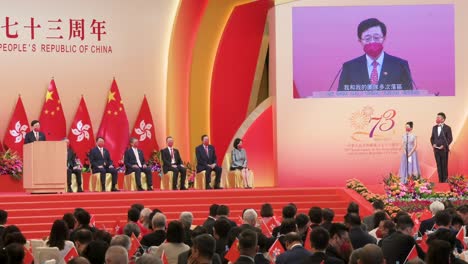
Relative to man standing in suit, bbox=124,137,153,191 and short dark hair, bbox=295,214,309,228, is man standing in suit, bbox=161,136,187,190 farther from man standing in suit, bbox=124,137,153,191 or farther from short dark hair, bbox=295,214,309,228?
short dark hair, bbox=295,214,309,228

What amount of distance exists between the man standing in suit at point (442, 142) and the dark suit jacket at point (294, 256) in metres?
12.3

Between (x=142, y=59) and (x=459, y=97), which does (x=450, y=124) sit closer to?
(x=459, y=97)

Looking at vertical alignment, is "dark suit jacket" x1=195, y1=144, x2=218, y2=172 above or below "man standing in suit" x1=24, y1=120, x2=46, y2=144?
below

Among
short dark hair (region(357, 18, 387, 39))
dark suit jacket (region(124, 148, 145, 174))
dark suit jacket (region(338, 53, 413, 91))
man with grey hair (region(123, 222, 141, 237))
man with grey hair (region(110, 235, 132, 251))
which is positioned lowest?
man with grey hair (region(123, 222, 141, 237))

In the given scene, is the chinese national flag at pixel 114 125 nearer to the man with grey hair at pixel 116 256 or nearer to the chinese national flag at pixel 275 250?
the chinese national flag at pixel 275 250

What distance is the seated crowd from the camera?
5.83 metres

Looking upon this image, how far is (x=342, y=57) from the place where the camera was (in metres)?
19.8

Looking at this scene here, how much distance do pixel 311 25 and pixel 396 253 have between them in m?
12.5

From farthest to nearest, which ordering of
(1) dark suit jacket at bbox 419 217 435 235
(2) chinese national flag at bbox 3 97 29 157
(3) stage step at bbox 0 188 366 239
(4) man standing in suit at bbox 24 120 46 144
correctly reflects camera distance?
(2) chinese national flag at bbox 3 97 29 157
(4) man standing in suit at bbox 24 120 46 144
(3) stage step at bbox 0 188 366 239
(1) dark suit jacket at bbox 419 217 435 235

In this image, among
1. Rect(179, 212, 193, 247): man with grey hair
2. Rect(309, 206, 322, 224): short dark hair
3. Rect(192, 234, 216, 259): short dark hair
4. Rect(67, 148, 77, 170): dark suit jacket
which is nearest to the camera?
Rect(192, 234, 216, 259): short dark hair

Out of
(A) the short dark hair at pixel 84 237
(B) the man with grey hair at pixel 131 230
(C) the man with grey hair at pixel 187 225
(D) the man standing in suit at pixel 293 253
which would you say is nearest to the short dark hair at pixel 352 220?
(D) the man standing in suit at pixel 293 253

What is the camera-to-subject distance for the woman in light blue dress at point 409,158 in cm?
1898

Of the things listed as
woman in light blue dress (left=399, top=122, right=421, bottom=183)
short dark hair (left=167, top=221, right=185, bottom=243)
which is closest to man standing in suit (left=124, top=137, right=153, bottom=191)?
woman in light blue dress (left=399, top=122, right=421, bottom=183)

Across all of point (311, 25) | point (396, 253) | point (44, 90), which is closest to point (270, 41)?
point (311, 25)
